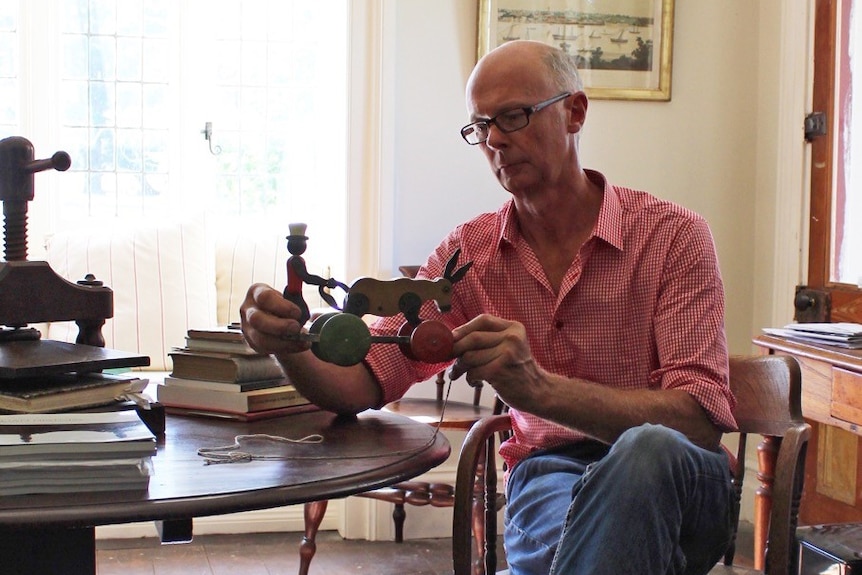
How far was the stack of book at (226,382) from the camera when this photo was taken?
152cm

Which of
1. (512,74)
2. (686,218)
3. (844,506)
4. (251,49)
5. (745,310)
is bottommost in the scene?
(844,506)

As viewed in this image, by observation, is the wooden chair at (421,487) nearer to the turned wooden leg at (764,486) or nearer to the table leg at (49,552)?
the turned wooden leg at (764,486)

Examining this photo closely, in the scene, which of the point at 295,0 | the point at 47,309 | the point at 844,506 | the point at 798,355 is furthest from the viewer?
the point at 295,0

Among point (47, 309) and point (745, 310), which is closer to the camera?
point (47, 309)

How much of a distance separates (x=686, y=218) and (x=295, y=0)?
7.79ft

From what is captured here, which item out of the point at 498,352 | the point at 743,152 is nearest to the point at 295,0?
the point at 743,152

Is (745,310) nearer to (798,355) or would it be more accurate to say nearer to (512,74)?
(798,355)

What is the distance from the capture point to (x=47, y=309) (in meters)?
1.46

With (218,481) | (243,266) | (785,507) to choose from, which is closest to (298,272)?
(218,481)

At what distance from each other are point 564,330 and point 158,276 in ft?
6.36

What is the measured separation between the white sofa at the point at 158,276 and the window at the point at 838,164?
5.38 feet

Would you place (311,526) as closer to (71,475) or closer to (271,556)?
(271,556)

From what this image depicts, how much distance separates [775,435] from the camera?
1.58 m

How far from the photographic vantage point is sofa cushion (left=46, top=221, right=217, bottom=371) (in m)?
3.27
